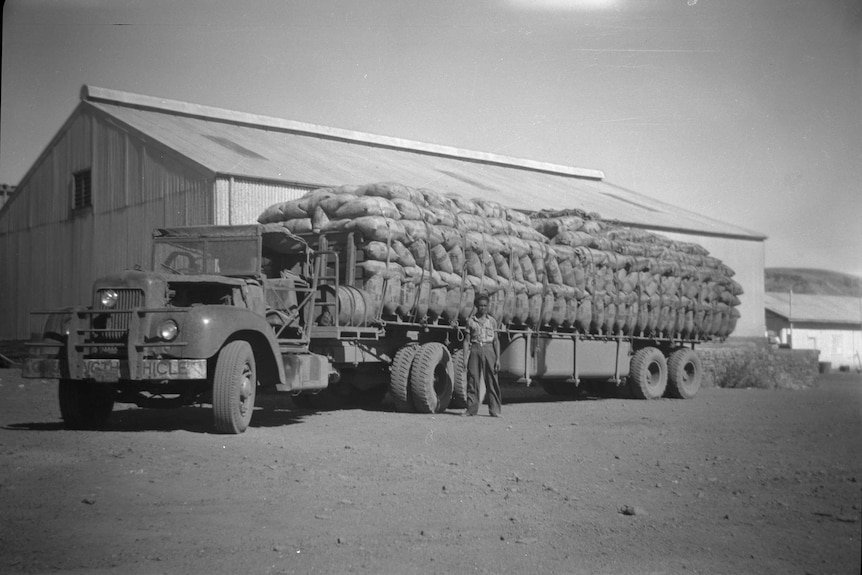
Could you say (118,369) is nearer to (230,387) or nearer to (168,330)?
(168,330)

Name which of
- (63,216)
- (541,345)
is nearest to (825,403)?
(541,345)

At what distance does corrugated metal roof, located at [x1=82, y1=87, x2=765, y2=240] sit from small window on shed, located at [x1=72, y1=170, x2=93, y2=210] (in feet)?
4.81

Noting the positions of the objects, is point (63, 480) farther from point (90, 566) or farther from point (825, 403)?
point (825, 403)

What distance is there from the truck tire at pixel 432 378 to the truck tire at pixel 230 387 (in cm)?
381

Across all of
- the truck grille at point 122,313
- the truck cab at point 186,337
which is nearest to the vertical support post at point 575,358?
the truck cab at point 186,337

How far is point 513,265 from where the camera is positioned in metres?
15.1

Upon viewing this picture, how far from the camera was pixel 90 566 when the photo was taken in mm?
5086

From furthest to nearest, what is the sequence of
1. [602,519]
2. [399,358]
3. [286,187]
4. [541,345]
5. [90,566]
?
[286,187]
[541,345]
[399,358]
[602,519]
[90,566]

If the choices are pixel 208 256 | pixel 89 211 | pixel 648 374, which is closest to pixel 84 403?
pixel 208 256

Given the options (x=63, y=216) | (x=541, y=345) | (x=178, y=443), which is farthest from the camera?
(x=63, y=216)

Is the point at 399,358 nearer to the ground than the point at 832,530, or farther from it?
farther from it

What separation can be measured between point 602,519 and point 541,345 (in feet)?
32.2

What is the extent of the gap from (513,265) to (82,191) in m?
8.86

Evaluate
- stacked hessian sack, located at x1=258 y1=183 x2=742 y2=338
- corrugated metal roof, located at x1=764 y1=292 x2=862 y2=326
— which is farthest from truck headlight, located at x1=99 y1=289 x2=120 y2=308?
corrugated metal roof, located at x1=764 y1=292 x2=862 y2=326
